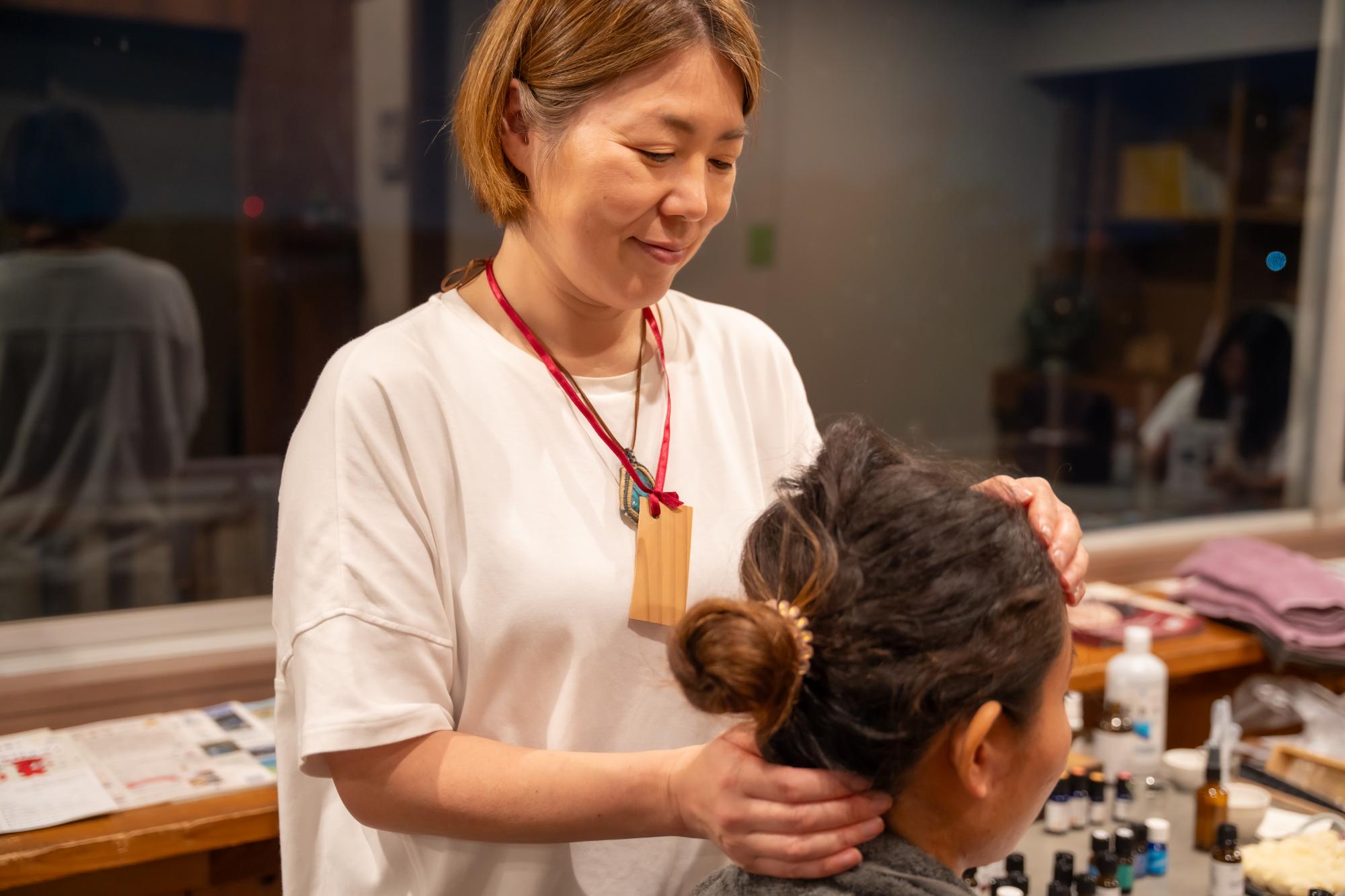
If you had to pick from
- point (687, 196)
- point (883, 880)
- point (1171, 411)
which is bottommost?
point (883, 880)

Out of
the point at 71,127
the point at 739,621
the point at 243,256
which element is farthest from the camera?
the point at 243,256

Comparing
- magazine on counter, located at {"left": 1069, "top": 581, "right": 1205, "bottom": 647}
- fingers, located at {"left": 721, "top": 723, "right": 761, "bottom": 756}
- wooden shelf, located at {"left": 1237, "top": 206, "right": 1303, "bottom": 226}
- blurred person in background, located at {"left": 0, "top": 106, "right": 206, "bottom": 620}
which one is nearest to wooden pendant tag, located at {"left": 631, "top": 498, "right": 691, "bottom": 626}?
fingers, located at {"left": 721, "top": 723, "right": 761, "bottom": 756}

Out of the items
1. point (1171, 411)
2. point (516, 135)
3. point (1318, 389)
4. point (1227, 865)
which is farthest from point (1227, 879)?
point (1318, 389)

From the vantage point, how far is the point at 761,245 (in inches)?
112

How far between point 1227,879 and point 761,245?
1.68 m

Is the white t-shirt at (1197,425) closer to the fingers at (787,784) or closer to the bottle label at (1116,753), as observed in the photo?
the bottle label at (1116,753)

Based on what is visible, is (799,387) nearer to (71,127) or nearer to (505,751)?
(505,751)

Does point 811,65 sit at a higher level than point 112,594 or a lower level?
higher

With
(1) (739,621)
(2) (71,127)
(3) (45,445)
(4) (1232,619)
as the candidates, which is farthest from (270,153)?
(4) (1232,619)

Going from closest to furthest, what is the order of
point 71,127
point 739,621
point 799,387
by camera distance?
point 739,621
point 799,387
point 71,127

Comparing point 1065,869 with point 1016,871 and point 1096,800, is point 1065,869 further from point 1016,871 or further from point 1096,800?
point 1096,800

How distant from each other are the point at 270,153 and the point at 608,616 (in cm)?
145

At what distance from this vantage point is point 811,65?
2.88 m

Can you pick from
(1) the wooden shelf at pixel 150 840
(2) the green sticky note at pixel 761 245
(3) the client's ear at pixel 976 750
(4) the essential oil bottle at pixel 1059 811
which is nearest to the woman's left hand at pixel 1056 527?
(3) the client's ear at pixel 976 750
